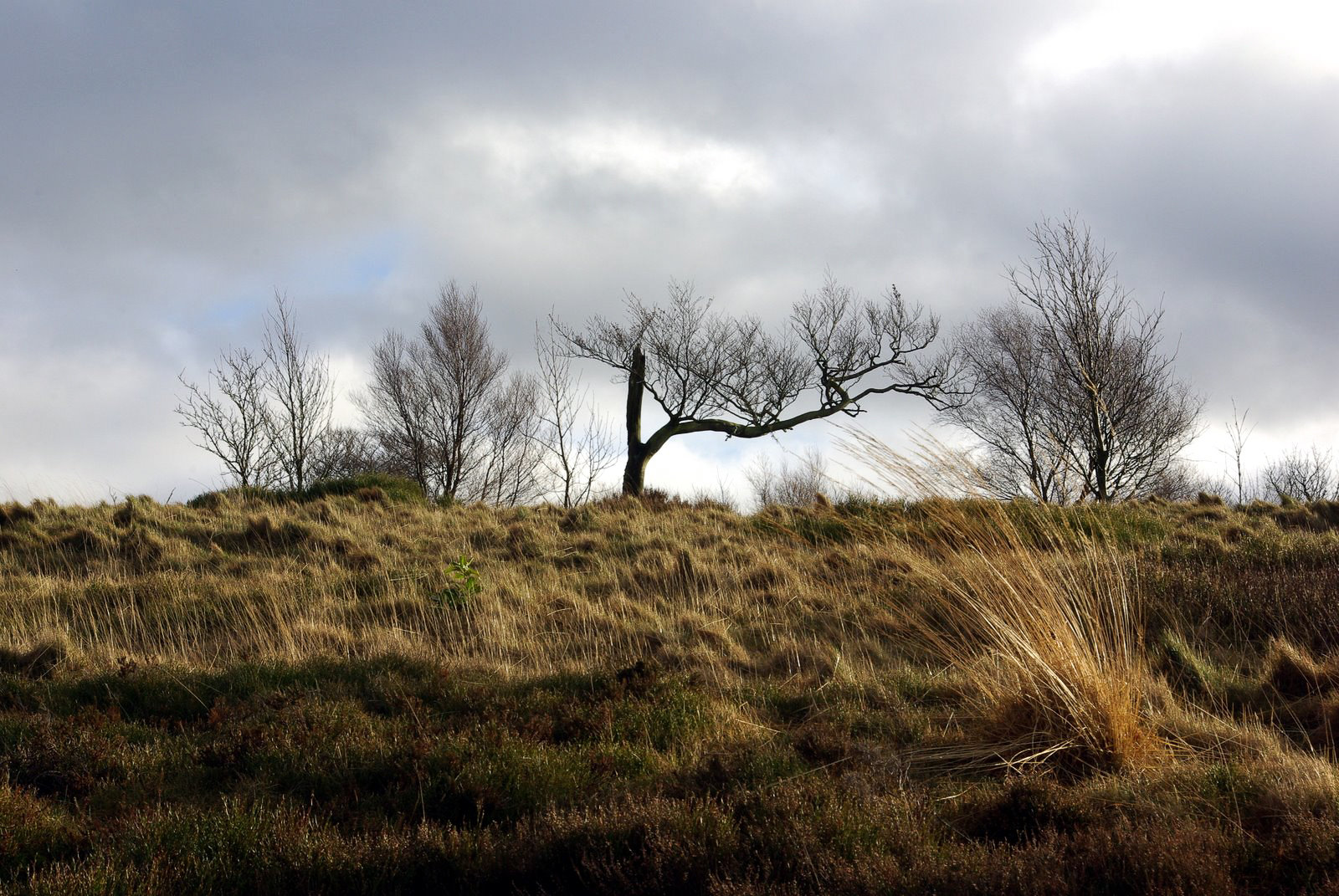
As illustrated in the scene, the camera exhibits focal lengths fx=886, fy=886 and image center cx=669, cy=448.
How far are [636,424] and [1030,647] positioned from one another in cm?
1918

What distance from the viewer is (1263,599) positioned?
275 inches

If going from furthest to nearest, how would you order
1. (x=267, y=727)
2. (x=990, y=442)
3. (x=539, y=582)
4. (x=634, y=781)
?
(x=990, y=442)
(x=539, y=582)
(x=267, y=727)
(x=634, y=781)

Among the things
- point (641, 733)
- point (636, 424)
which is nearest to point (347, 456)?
point (636, 424)

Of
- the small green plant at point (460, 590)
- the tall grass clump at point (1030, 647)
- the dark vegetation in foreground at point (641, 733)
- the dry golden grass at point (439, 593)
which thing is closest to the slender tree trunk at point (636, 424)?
the dry golden grass at point (439, 593)

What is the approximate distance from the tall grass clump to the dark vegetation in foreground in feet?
0.13

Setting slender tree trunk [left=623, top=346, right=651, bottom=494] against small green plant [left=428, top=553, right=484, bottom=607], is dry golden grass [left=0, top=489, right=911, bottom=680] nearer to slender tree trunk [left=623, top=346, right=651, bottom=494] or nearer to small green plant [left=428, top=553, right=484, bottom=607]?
small green plant [left=428, top=553, right=484, bottom=607]

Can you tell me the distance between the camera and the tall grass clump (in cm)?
424

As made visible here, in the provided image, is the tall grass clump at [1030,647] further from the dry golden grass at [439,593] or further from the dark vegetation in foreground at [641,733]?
the dry golden grass at [439,593]

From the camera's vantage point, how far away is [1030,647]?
14.7 ft

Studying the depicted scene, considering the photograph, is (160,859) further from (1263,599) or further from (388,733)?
(1263,599)

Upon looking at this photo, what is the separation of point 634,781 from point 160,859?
1.89 metres

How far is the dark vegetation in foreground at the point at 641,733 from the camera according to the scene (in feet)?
10.3

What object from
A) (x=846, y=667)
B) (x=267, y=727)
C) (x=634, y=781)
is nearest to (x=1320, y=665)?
(x=846, y=667)

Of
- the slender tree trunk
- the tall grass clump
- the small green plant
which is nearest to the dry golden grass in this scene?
the small green plant
